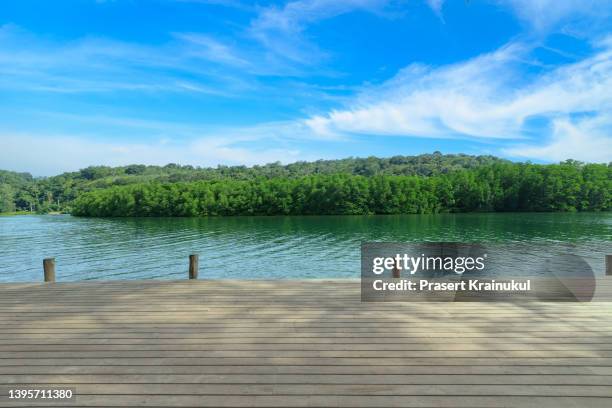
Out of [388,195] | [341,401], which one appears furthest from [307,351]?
[388,195]

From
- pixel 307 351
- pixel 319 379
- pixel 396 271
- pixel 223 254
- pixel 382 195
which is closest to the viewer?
pixel 319 379

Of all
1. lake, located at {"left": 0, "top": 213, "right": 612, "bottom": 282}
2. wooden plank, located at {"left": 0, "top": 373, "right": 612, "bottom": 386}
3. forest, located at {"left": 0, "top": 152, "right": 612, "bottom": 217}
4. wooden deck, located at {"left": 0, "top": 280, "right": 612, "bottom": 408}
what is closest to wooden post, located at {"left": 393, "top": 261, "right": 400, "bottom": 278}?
wooden deck, located at {"left": 0, "top": 280, "right": 612, "bottom": 408}

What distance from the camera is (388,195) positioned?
75.2 m

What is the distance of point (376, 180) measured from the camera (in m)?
78.5

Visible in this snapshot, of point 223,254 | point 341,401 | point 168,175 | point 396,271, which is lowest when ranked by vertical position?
point 223,254

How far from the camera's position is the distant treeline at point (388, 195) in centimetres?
7150

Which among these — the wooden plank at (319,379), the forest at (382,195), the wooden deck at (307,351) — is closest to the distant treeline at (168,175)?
the forest at (382,195)

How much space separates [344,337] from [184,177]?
405 ft

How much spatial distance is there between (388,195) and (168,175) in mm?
85521

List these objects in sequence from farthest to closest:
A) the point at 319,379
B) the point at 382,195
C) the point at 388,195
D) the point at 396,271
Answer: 1. the point at 388,195
2. the point at 382,195
3. the point at 396,271
4. the point at 319,379

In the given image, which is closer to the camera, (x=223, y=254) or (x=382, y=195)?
(x=223, y=254)

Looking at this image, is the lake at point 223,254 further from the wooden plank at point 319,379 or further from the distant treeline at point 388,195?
the distant treeline at point 388,195

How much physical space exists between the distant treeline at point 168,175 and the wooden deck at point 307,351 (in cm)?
8999

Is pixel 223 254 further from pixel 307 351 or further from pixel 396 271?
pixel 307 351
